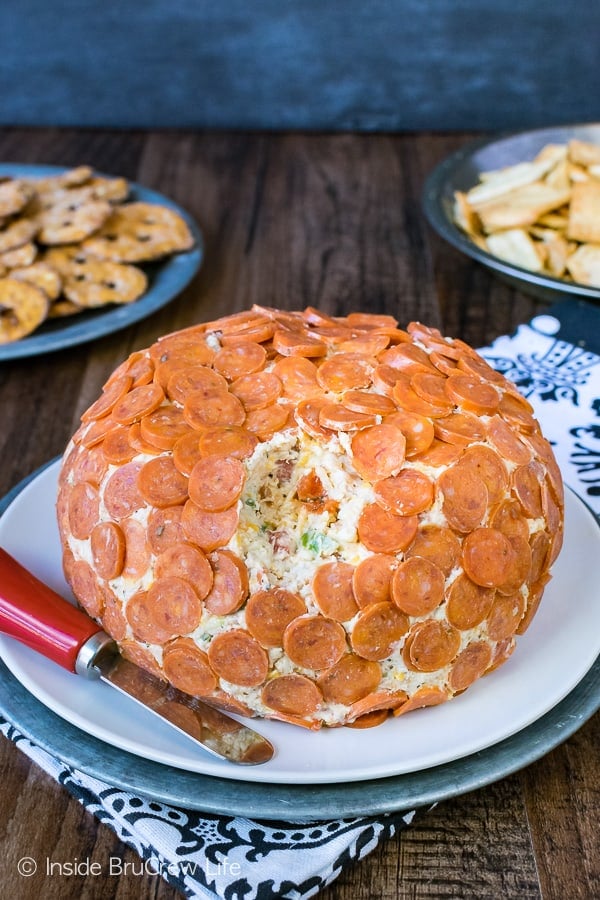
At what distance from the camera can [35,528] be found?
36.4 inches

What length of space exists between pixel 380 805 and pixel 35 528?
43 cm

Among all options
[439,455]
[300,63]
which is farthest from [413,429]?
[300,63]

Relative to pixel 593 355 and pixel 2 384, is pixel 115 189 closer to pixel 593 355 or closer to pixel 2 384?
pixel 2 384

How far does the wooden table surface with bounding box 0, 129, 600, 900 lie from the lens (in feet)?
2.33

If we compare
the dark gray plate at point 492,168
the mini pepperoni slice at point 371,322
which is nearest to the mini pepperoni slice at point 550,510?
the mini pepperoni slice at point 371,322

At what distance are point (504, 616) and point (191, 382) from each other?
0.31m

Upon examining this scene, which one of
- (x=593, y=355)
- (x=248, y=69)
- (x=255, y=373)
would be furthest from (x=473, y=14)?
(x=255, y=373)

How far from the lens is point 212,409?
0.77 meters

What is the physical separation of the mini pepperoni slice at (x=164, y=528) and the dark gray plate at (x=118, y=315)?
2.19ft

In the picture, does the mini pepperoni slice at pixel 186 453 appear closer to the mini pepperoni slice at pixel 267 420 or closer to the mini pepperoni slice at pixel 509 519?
the mini pepperoni slice at pixel 267 420

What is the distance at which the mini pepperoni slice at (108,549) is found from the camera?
75cm

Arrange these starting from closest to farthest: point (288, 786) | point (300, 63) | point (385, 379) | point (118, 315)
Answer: point (288, 786) < point (385, 379) < point (118, 315) < point (300, 63)

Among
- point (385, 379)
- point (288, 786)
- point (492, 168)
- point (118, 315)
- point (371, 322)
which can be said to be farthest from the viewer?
point (492, 168)

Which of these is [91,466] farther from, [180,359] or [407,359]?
[407,359]
